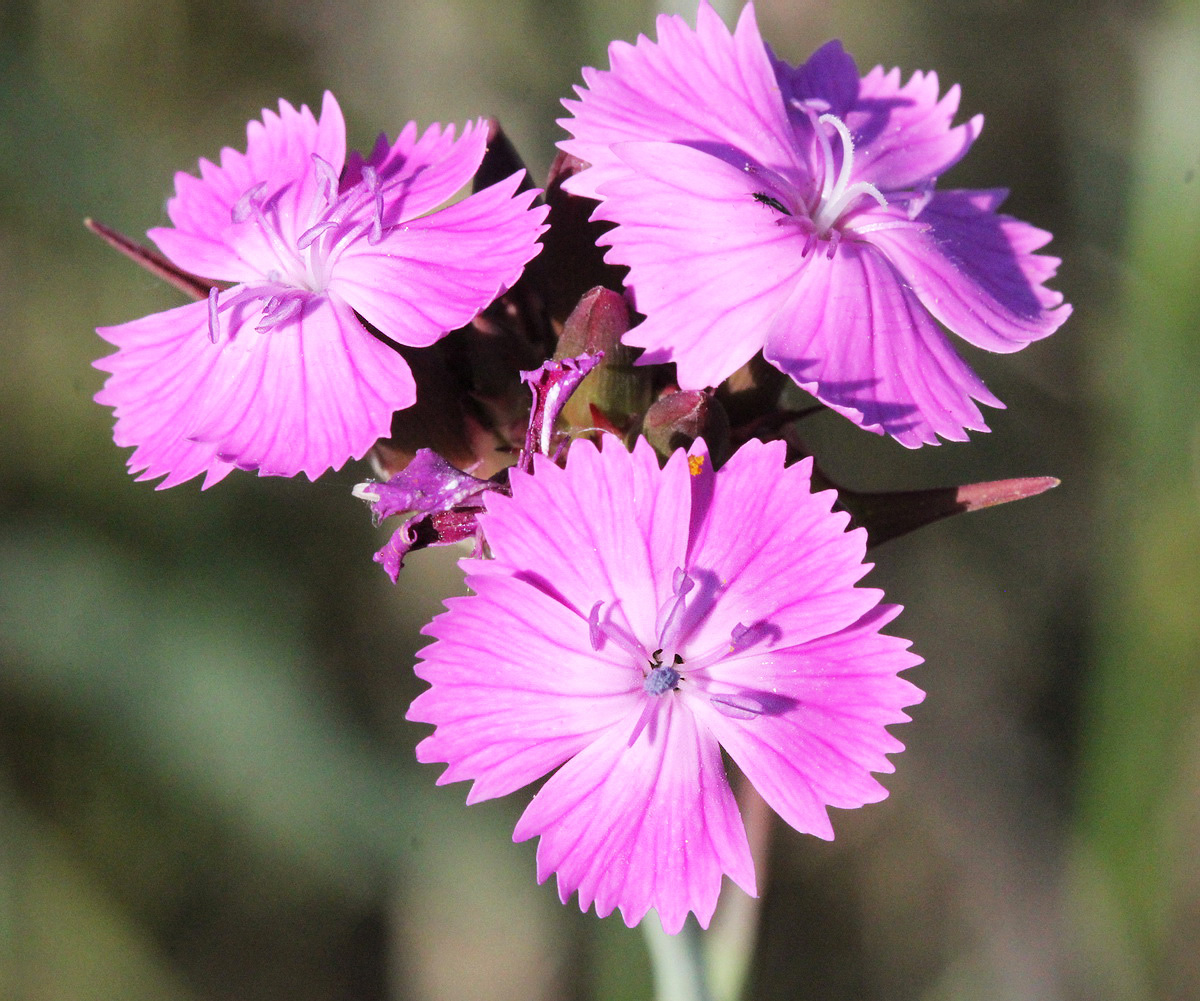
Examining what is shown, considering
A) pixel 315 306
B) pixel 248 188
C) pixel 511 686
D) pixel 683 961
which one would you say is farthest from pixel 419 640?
pixel 511 686

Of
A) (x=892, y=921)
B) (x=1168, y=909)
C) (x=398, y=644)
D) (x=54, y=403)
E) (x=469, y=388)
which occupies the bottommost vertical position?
(x=1168, y=909)

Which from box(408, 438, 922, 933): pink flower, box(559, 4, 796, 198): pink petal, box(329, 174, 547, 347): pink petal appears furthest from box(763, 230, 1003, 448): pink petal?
box(329, 174, 547, 347): pink petal

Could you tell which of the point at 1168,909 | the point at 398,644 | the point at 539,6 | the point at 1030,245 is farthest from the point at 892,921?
the point at 539,6

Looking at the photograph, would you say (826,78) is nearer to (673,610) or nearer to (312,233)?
(312,233)

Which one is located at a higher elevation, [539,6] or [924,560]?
[539,6]

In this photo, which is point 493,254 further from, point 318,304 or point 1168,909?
point 1168,909
